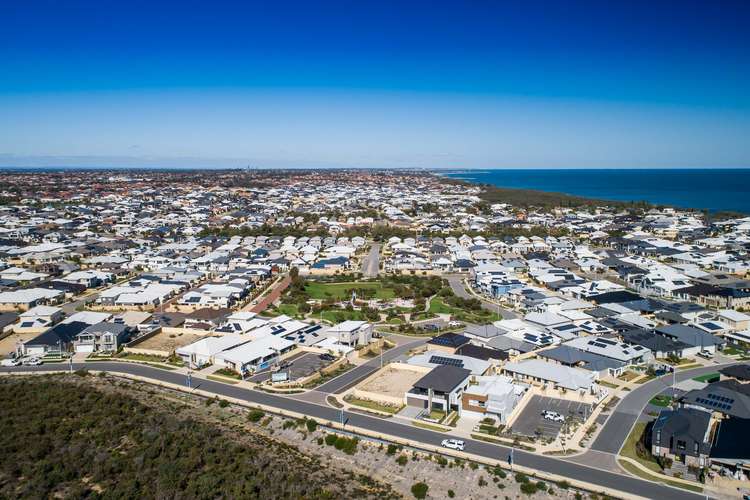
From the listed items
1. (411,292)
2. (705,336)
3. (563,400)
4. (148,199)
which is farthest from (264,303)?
(148,199)

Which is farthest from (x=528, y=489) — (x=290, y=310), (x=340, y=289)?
(x=340, y=289)

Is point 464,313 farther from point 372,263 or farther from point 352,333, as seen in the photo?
point 372,263

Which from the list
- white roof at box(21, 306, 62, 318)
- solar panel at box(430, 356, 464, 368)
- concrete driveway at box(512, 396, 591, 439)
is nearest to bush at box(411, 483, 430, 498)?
concrete driveway at box(512, 396, 591, 439)

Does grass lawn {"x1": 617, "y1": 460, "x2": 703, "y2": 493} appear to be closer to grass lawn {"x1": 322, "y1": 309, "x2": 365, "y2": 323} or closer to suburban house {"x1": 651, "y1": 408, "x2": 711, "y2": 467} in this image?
suburban house {"x1": 651, "y1": 408, "x2": 711, "y2": 467}

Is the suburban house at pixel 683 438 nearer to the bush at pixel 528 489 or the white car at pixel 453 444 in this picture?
the bush at pixel 528 489

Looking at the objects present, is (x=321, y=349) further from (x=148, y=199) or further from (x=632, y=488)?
(x=148, y=199)

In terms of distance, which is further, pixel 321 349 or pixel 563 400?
pixel 321 349

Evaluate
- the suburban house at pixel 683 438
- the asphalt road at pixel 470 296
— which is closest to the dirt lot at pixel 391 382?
the suburban house at pixel 683 438
